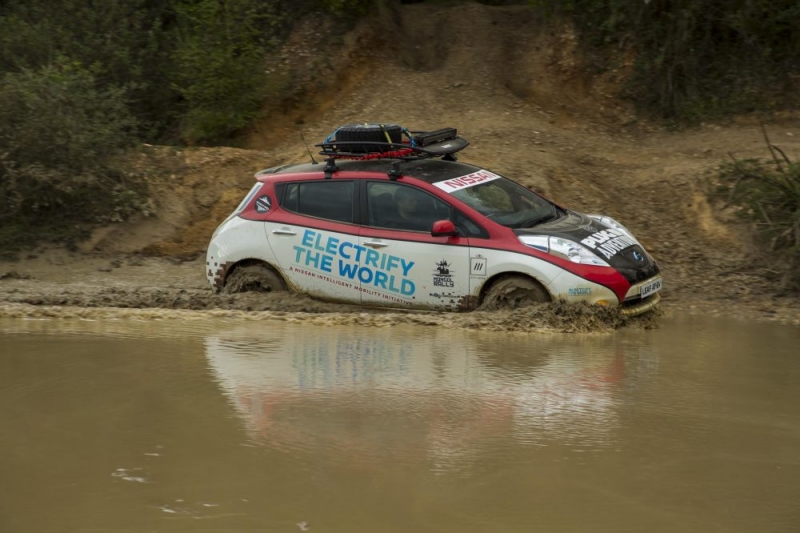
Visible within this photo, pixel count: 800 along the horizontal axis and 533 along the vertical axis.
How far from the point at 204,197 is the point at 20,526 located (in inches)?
362

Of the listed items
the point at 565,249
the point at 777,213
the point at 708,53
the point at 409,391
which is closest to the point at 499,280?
the point at 565,249

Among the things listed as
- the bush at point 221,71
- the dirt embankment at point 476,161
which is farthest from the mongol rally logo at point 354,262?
the bush at point 221,71

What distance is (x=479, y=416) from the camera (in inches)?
259

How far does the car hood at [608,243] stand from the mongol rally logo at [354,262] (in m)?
1.13

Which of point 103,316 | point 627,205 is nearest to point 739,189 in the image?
point 627,205

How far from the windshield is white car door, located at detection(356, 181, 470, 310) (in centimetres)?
33

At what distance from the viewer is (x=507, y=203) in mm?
9570

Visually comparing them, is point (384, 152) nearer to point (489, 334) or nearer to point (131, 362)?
point (489, 334)

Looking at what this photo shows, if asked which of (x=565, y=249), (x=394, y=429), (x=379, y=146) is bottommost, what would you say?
(x=394, y=429)

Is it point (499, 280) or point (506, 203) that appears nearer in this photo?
point (499, 280)

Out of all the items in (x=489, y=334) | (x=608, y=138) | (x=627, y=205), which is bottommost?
(x=489, y=334)

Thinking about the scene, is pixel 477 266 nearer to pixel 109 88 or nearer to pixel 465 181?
pixel 465 181

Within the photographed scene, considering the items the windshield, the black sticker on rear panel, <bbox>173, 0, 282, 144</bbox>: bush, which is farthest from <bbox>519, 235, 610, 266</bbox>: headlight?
<bbox>173, 0, 282, 144</bbox>: bush

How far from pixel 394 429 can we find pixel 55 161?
27.7ft
